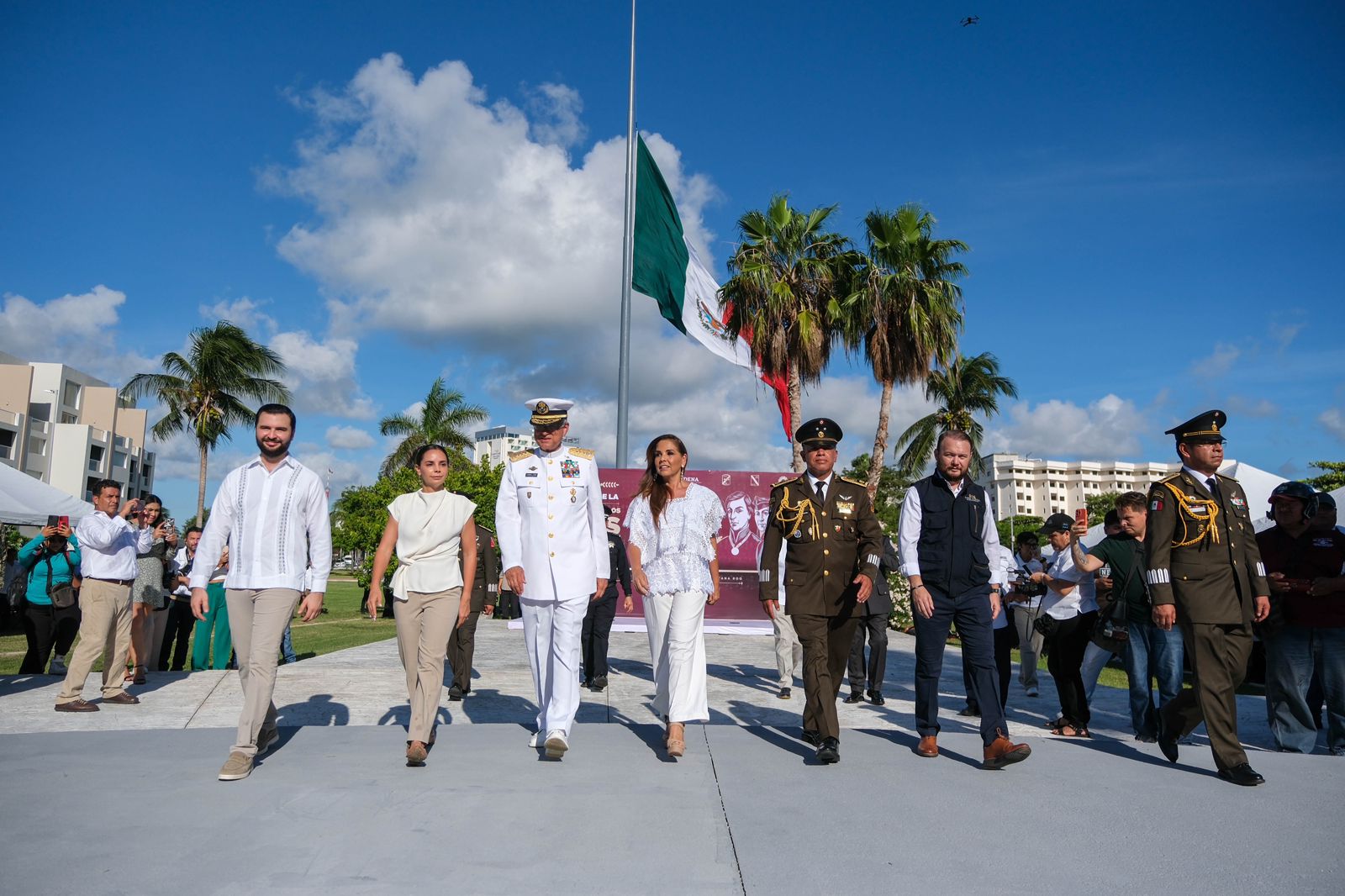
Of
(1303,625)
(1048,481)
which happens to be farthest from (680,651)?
(1048,481)

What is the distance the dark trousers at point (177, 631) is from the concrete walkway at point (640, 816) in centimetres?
446

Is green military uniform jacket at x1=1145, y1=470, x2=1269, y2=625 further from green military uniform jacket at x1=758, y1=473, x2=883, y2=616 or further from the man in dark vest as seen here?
green military uniform jacket at x1=758, y1=473, x2=883, y2=616

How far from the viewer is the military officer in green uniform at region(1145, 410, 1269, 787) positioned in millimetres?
4879

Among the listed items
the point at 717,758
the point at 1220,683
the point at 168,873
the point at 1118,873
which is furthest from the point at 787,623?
the point at 168,873

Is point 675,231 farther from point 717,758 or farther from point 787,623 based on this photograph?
point 717,758

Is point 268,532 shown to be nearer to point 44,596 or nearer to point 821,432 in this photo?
point 821,432

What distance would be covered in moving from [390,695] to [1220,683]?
262 inches

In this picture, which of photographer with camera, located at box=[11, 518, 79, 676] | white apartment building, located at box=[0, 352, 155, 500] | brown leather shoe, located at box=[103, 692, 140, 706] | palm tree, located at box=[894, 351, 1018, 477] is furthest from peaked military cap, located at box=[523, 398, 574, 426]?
white apartment building, located at box=[0, 352, 155, 500]

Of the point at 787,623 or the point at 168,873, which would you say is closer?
the point at 168,873

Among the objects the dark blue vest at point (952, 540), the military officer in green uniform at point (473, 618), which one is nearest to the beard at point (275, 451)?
the military officer in green uniform at point (473, 618)

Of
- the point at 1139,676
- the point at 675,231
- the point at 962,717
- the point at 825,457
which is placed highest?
the point at 675,231

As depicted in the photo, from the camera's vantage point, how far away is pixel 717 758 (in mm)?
5188

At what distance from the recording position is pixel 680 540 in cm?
558

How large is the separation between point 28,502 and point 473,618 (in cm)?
1336
